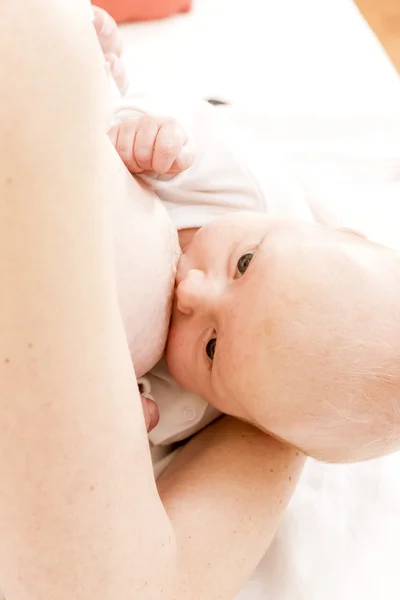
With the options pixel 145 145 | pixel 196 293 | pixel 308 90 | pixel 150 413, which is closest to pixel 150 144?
pixel 145 145

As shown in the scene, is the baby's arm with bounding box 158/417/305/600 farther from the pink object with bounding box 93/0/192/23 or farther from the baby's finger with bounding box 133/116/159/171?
the pink object with bounding box 93/0/192/23

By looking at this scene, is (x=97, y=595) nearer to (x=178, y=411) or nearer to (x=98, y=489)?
(x=98, y=489)

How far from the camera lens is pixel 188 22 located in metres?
1.38

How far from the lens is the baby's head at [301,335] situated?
655mm

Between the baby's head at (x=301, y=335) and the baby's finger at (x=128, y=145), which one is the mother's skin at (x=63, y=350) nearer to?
the baby's head at (x=301, y=335)

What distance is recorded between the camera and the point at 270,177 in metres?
0.93

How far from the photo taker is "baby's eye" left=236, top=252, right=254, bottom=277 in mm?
763

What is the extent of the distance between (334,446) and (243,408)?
109mm

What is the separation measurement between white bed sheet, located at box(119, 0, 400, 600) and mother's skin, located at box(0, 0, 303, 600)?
0.31 m

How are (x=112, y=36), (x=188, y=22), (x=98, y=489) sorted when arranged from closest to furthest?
(x=98, y=489), (x=112, y=36), (x=188, y=22)

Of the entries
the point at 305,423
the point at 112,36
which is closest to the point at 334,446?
the point at 305,423

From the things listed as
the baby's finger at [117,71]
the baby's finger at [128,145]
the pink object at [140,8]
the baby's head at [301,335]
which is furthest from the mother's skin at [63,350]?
the pink object at [140,8]

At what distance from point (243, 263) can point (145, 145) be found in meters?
0.18

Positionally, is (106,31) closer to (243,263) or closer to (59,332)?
(243,263)
